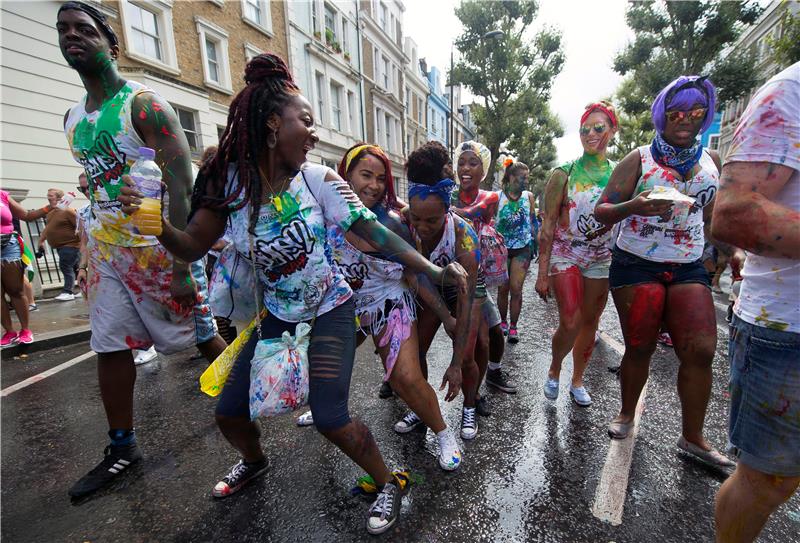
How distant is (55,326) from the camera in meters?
5.51

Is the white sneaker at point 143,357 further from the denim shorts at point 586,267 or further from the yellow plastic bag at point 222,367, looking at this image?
the denim shorts at point 586,267

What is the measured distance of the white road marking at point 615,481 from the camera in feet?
6.08

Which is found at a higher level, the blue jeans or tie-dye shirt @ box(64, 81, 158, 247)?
tie-dye shirt @ box(64, 81, 158, 247)

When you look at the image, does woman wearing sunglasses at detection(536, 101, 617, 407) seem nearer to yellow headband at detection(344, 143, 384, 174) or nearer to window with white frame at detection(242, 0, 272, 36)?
yellow headband at detection(344, 143, 384, 174)

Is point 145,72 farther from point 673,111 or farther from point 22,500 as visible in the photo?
point 673,111

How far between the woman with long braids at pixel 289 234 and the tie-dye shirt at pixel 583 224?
5.23ft

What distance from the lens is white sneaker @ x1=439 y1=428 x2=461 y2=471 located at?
2191 mm

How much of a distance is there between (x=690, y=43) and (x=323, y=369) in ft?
64.2

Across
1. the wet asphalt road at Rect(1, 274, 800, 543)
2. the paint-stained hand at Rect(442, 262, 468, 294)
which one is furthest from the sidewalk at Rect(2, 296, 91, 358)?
the paint-stained hand at Rect(442, 262, 468, 294)

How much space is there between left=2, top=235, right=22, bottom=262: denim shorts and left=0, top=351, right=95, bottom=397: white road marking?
4.62ft

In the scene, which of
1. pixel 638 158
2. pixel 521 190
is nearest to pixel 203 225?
pixel 638 158

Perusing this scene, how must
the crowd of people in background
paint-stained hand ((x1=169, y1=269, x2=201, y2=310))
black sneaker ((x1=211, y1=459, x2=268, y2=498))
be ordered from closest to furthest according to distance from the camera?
1. the crowd of people in background
2. black sneaker ((x1=211, y1=459, x2=268, y2=498))
3. paint-stained hand ((x1=169, y1=269, x2=201, y2=310))

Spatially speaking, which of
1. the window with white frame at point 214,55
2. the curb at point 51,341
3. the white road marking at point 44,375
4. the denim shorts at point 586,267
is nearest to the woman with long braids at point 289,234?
the denim shorts at point 586,267

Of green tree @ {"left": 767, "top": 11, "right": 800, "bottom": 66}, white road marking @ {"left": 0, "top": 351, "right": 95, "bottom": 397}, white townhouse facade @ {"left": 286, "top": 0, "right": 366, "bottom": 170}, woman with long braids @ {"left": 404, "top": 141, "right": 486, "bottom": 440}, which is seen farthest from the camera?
white townhouse facade @ {"left": 286, "top": 0, "right": 366, "bottom": 170}
